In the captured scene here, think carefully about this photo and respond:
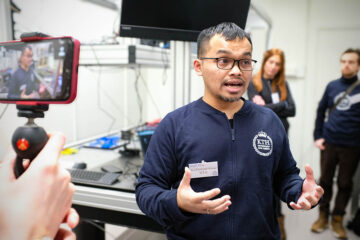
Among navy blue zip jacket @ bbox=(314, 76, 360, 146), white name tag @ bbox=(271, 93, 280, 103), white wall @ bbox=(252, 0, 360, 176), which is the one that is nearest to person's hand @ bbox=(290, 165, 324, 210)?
white name tag @ bbox=(271, 93, 280, 103)

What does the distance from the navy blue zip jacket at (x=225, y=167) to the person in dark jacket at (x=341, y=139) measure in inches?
69.4

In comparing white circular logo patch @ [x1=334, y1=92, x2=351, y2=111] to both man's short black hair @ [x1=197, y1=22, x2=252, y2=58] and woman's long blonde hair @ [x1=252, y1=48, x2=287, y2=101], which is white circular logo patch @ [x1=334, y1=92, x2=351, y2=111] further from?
man's short black hair @ [x1=197, y1=22, x2=252, y2=58]

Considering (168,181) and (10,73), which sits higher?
(10,73)

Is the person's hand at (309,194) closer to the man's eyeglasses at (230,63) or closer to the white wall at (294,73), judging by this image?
the man's eyeglasses at (230,63)

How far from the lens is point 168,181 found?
102 cm

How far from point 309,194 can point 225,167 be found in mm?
273

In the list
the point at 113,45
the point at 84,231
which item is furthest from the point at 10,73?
the point at 84,231

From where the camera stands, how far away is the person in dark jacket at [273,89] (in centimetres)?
210

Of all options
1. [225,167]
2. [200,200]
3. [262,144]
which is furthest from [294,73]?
[200,200]

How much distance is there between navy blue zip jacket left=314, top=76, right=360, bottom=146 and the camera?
2439 millimetres

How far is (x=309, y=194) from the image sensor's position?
2.96ft

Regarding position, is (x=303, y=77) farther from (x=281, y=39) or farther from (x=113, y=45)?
(x=113, y=45)

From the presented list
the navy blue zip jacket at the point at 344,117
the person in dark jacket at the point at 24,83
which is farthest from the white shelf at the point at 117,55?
the navy blue zip jacket at the point at 344,117

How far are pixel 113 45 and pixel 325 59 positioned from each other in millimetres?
3078
